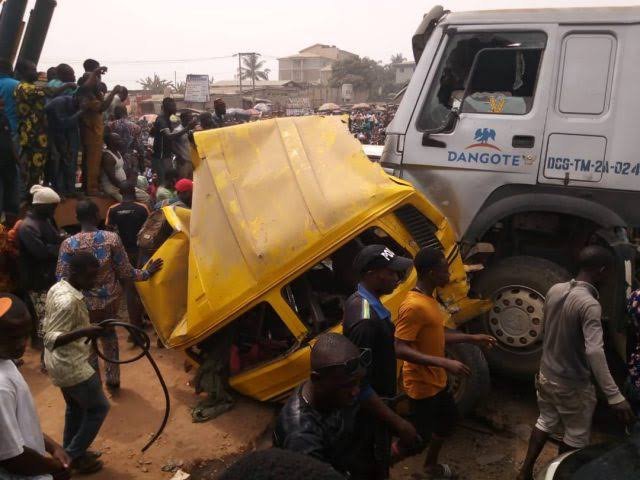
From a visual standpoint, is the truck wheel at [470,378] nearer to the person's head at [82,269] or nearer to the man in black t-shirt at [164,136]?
the person's head at [82,269]


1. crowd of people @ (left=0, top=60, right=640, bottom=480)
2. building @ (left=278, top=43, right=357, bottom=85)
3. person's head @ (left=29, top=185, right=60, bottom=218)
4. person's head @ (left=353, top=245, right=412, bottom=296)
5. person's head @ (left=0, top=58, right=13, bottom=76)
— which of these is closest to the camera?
crowd of people @ (left=0, top=60, right=640, bottom=480)

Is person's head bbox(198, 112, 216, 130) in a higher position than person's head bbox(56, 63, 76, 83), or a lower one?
lower

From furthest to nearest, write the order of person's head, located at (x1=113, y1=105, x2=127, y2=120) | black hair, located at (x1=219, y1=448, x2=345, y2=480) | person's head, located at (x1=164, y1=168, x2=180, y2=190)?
person's head, located at (x1=113, y1=105, x2=127, y2=120) < person's head, located at (x1=164, y1=168, x2=180, y2=190) < black hair, located at (x1=219, y1=448, x2=345, y2=480)

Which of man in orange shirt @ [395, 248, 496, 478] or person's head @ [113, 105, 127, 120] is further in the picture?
person's head @ [113, 105, 127, 120]

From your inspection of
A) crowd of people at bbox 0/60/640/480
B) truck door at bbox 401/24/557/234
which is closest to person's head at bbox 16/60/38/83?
crowd of people at bbox 0/60/640/480

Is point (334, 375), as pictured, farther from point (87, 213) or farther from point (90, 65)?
point (90, 65)

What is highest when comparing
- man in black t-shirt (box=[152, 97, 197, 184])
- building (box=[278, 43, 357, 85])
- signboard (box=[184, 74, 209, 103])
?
building (box=[278, 43, 357, 85])

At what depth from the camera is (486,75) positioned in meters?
4.61

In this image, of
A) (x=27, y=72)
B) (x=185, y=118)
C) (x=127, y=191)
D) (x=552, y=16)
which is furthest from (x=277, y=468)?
(x=185, y=118)

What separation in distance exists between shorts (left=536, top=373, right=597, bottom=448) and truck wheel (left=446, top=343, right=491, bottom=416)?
0.60 meters

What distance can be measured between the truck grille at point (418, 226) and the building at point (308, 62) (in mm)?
87738

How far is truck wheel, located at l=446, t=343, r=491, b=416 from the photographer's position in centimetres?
412

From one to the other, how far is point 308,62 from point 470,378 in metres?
93.1

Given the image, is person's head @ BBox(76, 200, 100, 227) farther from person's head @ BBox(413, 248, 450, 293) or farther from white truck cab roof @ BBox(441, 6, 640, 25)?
white truck cab roof @ BBox(441, 6, 640, 25)
